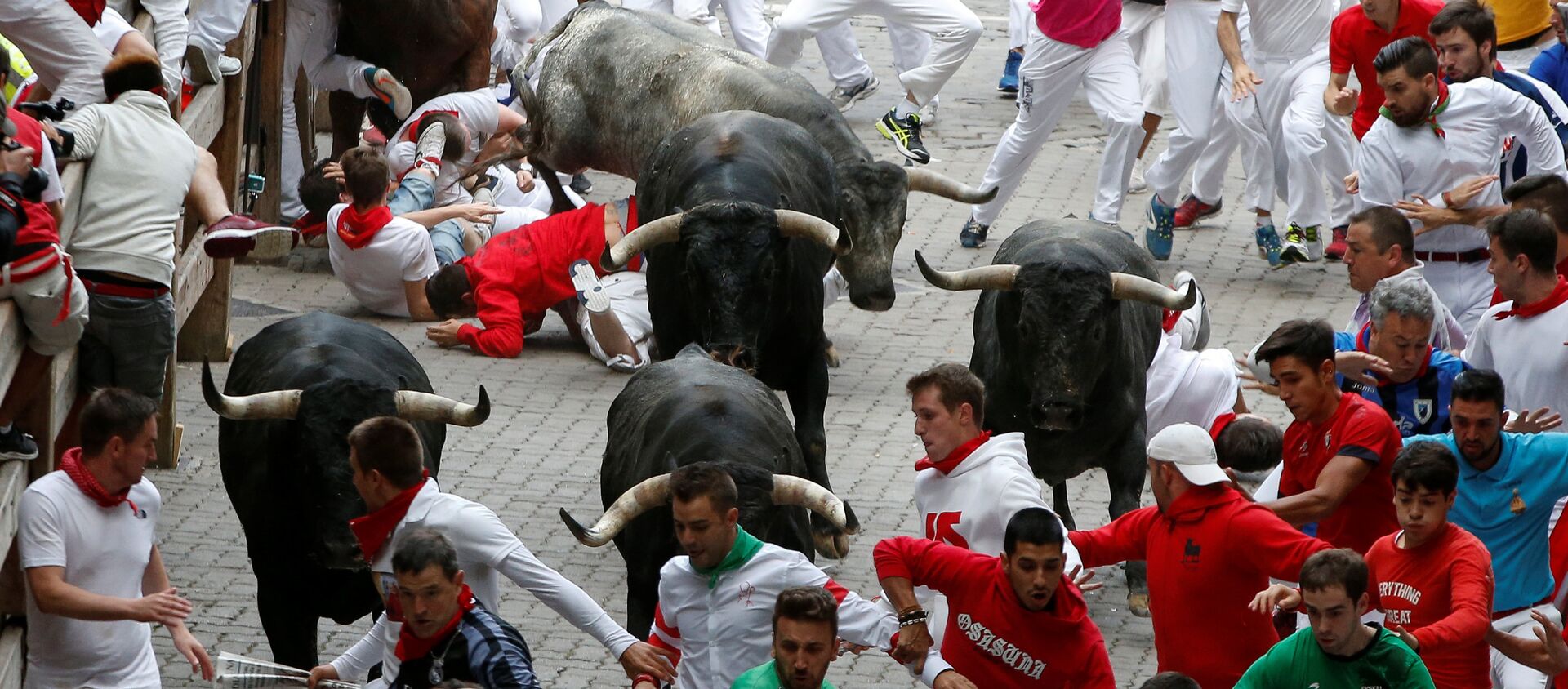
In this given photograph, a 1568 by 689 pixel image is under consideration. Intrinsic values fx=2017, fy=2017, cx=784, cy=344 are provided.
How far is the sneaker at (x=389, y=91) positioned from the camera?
44.9 feet

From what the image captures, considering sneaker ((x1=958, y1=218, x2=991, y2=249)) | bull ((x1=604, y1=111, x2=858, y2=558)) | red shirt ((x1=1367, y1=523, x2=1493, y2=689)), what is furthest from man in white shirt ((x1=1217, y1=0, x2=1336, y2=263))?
red shirt ((x1=1367, y1=523, x2=1493, y2=689))

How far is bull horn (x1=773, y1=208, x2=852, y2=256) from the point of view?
364 inches

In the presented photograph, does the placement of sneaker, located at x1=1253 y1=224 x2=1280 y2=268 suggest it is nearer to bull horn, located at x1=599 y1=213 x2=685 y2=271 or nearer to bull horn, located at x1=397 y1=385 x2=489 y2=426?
bull horn, located at x1=599 y1=213 x2=685 y2=271

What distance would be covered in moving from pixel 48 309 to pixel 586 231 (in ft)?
17.5

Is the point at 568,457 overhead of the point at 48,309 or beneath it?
beneath

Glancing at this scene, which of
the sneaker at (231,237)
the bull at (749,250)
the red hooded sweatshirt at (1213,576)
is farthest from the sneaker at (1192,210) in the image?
the red hooded sweatshirt at (1213,576)

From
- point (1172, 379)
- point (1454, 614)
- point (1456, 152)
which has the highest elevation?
point (1454, 614)

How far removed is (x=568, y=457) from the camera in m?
10.5

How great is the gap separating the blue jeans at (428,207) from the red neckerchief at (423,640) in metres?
7.52

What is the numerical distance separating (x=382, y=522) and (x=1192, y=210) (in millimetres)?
10056

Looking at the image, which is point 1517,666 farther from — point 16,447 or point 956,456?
point 16,447

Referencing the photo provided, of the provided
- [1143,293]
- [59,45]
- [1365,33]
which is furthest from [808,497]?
[1365,33]

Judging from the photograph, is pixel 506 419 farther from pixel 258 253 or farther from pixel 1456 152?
pixel 1456 152

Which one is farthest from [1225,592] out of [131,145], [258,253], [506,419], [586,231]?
[258,253]
